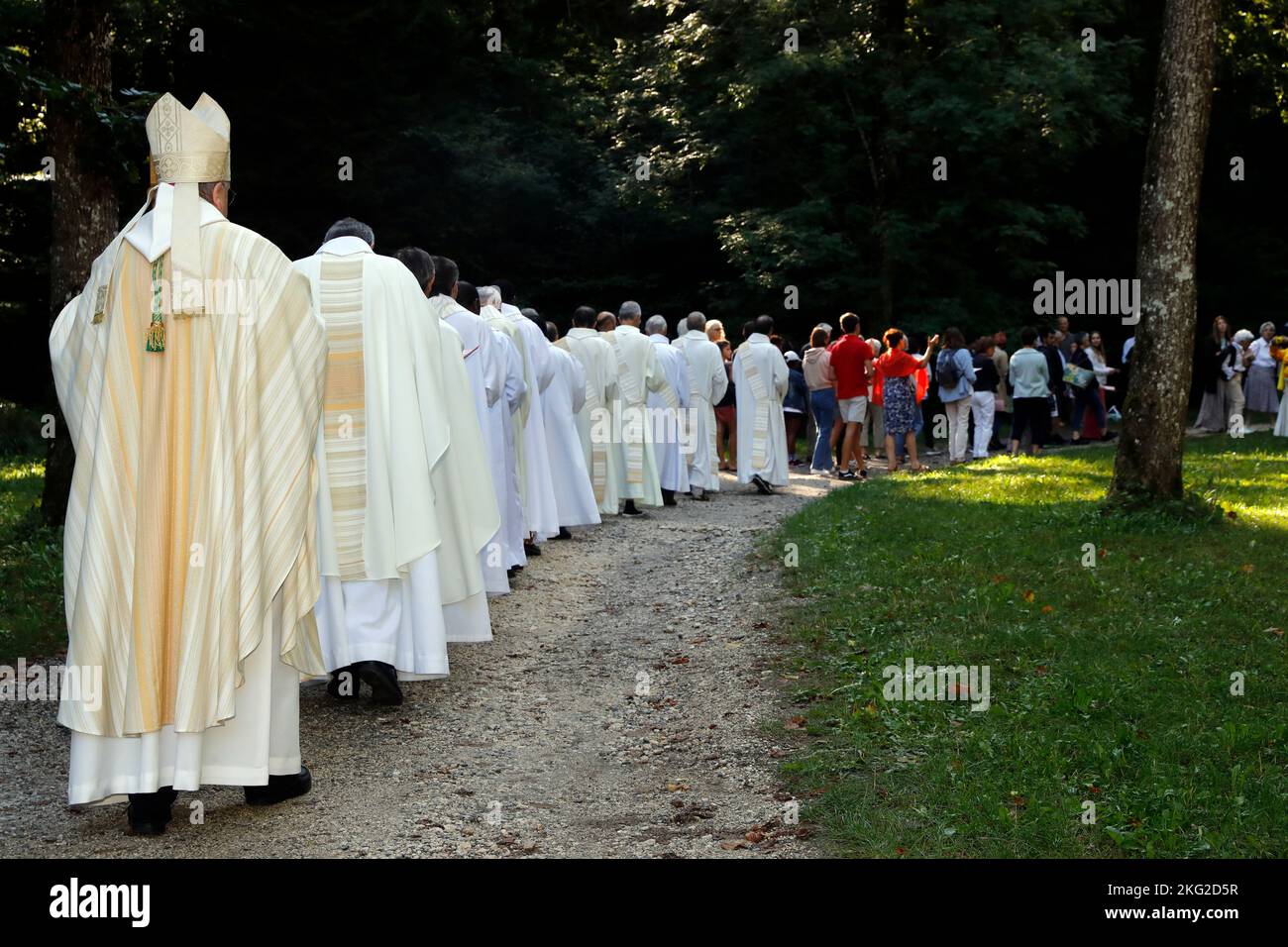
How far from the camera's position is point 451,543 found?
895 centimetres

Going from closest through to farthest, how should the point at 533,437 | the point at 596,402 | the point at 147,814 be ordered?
the point at 147,814 < the point at 533,437 < the point at 596,402

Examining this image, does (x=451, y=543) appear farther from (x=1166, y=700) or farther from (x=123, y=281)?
(x=1166, y=700)

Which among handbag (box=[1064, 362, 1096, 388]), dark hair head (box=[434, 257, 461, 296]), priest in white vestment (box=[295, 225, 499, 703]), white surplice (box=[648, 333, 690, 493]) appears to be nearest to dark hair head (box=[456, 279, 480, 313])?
dark hair head (box=[434, 257, 461, 296])

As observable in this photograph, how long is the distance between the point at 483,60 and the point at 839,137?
8.48 metres

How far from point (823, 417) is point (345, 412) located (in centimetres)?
1434

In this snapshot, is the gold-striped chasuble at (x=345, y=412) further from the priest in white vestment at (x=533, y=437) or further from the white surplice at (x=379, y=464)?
the priest in white vestment at (x=533, y=437)

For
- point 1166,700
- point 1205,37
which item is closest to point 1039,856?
point 1166,700

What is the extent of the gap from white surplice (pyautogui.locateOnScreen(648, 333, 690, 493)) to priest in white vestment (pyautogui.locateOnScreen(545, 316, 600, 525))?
10.5ft

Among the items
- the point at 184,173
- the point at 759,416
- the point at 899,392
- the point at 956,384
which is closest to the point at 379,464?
the point at 184,173

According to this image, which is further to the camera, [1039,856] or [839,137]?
[839,137]

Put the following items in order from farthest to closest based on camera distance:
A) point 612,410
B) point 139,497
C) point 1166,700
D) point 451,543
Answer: point 612,410 < point 451,543 < point 1166,700 < point 139,497

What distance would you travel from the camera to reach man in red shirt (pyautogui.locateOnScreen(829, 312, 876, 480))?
2041cm

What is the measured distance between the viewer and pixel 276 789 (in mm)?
6578

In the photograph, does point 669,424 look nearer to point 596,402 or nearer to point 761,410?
point 761,410
